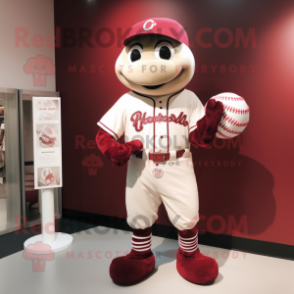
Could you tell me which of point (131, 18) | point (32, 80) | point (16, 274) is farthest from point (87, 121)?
point (16, 274)

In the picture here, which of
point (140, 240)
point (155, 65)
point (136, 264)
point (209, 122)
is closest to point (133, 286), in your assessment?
point (136, 264)

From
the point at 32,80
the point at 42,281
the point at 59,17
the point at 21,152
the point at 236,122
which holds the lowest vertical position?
the point at 42,281

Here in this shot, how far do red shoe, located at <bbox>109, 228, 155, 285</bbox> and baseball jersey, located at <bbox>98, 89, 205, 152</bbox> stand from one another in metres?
0.67

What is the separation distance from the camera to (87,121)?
10.9 feet

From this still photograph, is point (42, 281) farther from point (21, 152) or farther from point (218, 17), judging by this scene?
point (218, 17)

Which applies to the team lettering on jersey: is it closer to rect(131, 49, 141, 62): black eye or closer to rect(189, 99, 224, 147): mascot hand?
rect(189, 99, 224, 147): mascot hand

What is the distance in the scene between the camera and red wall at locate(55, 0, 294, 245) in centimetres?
246

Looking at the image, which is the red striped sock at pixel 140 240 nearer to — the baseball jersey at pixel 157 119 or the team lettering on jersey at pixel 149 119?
the baseball jersey at pixel 157 119

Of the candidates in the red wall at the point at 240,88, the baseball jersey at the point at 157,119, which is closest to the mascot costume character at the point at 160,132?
the baseball jersey at the point at 157,119

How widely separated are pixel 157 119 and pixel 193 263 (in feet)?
3.37

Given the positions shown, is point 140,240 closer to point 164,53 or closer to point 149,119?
point 149,119

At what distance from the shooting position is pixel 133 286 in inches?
83.4

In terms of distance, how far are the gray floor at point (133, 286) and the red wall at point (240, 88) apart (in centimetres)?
27

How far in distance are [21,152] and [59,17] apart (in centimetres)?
154
